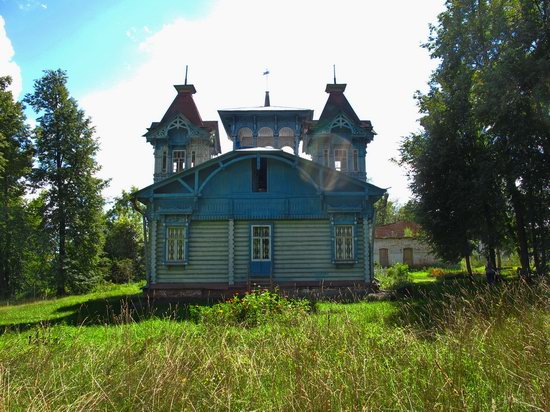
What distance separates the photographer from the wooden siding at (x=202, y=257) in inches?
704

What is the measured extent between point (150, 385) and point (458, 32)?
22415 millimetres

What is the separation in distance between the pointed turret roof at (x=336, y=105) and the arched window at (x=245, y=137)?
3.95m

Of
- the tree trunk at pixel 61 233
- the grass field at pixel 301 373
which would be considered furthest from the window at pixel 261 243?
the tree trunk at pixel 61 233

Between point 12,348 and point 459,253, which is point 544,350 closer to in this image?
point 12,348

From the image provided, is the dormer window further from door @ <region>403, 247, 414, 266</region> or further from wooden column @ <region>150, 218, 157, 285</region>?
door @ <region>403, 247, 414, 266</region>

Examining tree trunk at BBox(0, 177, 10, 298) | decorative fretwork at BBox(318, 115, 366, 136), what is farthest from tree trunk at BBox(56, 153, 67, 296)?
decorative fretwork at BBox(318, 115, 366, 136)

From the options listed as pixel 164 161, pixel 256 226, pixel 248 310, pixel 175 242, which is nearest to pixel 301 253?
pixel 256 226

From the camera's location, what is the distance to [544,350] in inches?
174

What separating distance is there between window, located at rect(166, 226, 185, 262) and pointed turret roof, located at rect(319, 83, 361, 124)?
395 inches

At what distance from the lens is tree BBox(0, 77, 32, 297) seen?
28094 millimetres

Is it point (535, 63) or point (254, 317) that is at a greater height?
point (535, 63)

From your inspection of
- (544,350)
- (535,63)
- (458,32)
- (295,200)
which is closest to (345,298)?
(295,200)

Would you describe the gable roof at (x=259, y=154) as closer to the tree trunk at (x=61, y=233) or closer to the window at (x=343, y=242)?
the window at (x=343, y=242)

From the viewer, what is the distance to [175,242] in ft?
59.7
